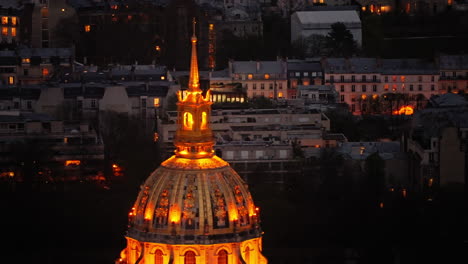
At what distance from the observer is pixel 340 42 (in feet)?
337

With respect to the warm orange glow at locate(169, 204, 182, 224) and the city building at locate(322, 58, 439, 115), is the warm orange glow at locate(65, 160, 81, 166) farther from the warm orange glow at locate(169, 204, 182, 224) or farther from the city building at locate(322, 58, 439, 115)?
the warm orange glow at locate(169, 204, 182, 224)

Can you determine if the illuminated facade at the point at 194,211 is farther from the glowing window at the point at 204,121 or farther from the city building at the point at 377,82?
the city building at the point at 377,82

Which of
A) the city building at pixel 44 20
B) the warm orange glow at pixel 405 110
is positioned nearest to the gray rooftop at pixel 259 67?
the warm orange glow at pixel 405 110

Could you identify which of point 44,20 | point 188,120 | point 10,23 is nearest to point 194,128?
point 188,120

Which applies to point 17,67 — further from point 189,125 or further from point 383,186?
point 189,125

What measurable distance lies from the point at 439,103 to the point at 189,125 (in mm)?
45182

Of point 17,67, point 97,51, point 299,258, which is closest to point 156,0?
point 97,51

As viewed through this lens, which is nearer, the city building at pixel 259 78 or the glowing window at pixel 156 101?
the glowing window at pixel 156 101

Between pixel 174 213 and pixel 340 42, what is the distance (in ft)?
197

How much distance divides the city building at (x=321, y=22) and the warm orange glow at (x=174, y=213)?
62.0 m

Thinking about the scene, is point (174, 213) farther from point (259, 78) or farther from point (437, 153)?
point (259, 78)

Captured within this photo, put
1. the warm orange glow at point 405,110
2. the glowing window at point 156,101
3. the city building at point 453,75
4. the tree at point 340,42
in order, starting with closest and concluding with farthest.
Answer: the glowing window at point 156,101
the warm orange glow at point 405,110
the city building at point 453,75
the tree at point 340,42

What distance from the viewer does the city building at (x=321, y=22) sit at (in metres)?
106

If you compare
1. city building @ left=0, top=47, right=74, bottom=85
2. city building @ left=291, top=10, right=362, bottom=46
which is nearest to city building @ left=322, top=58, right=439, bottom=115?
city building @ left=291, top=10, right=362, bottom=46
